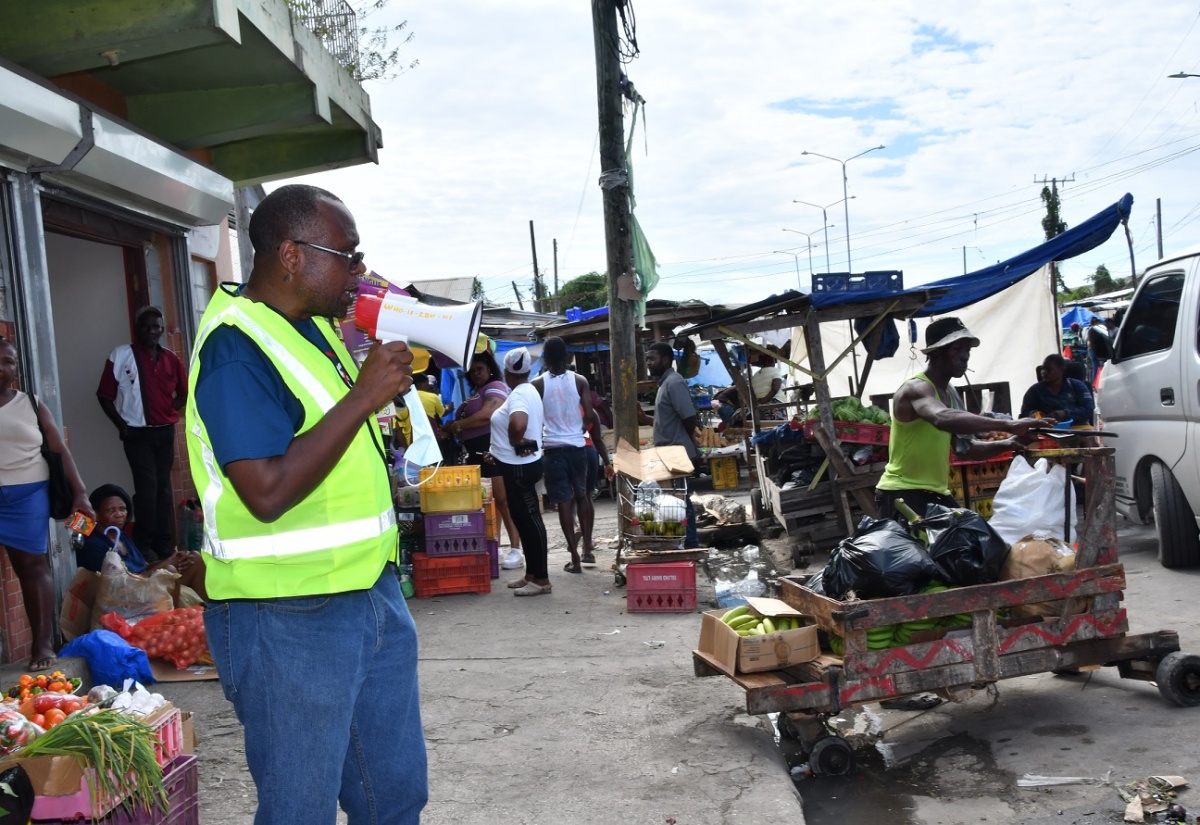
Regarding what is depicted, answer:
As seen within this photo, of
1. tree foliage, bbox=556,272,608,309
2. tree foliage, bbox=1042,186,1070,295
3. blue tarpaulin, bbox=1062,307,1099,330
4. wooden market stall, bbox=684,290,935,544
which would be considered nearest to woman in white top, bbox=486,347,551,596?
wooden market stall, bbox=684,290,935,544

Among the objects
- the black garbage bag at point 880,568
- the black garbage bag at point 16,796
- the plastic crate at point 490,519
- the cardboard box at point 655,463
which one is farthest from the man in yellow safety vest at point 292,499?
the plastic crate at point 490,519

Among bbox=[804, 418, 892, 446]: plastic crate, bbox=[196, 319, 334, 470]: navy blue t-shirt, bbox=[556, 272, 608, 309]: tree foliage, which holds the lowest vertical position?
bbox=[804, 418, 892, 446]: plastic crate

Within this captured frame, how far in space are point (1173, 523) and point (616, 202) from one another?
16.8 feet

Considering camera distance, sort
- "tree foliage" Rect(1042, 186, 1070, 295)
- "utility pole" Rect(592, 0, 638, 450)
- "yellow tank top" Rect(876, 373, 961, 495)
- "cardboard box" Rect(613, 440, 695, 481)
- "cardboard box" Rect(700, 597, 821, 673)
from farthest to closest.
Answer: "tree foliage" Rect(1042, 186, 1070, 295), "utility pole" Rect(592, 0, 638, 450), "cardboard box" Rect(613, 440, 695, 481), "yellow tank top" Rect(876, 373, 961, 495), "cardboard box" Rect(700, 597, 821, 673)

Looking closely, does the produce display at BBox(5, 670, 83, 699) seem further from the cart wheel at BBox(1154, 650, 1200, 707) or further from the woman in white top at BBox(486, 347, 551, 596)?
the cart wheel at BBox(1154, 650, 1200, 707)

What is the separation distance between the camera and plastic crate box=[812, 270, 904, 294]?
9078mm

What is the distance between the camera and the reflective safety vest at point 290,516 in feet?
7.23

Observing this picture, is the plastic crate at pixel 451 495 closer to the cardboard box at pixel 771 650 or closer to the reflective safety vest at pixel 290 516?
the cardboard box at pixel 771 650

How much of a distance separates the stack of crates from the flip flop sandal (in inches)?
10.1

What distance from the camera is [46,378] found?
583 cm

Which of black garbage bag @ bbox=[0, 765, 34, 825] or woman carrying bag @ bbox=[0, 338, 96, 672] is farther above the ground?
woman carrying bag @ bbox=[0, 338, 96, 672]

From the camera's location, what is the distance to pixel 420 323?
2531 mm

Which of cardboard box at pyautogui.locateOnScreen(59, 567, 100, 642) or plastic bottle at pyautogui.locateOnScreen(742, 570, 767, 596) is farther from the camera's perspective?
plastic bottle at pyautogui.locateOnScreen(742, 570, 767, 596)

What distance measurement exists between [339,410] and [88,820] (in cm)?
157
